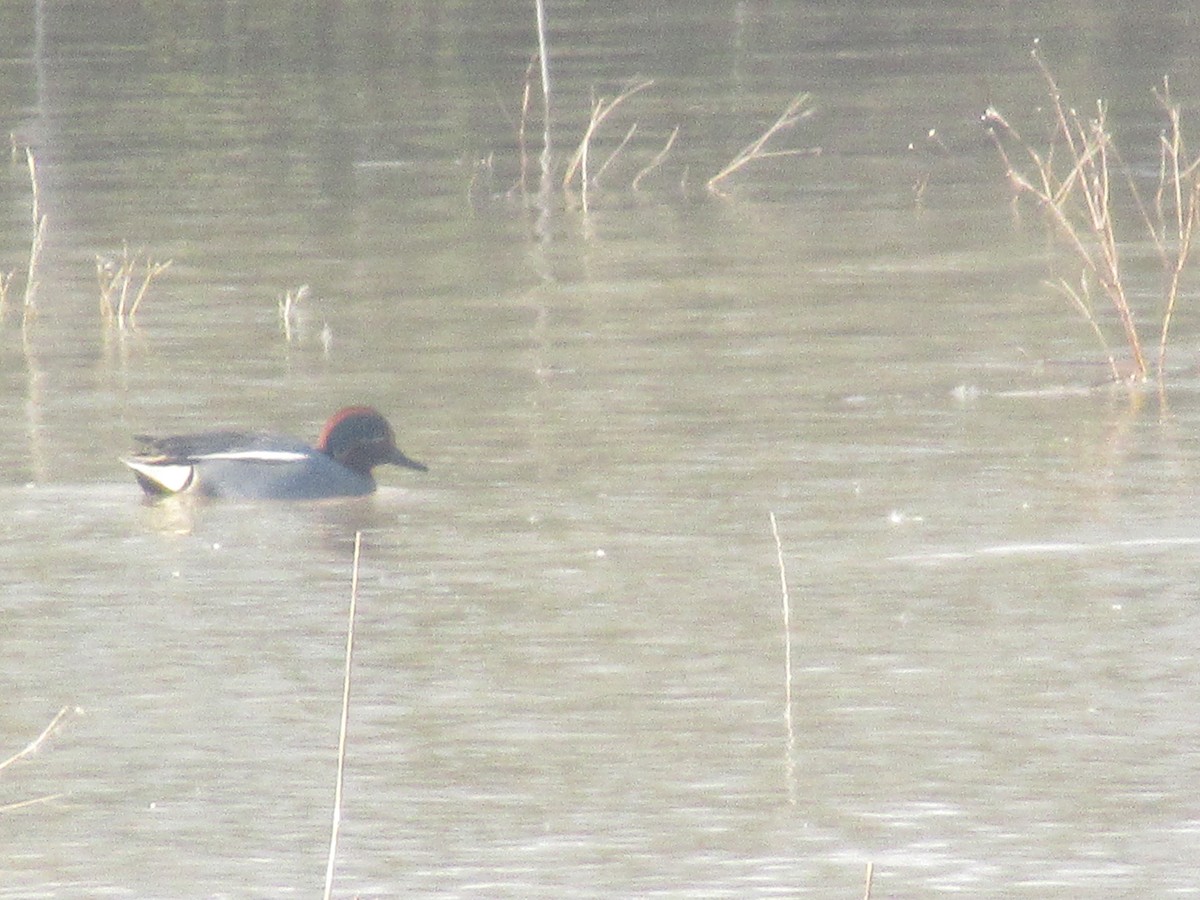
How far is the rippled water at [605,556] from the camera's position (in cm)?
734

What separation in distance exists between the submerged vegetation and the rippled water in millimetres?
268

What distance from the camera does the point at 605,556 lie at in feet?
33.6

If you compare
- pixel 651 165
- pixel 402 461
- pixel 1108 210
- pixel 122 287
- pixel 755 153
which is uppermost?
pixel 1108 210

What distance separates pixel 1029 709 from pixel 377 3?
31.5 metres

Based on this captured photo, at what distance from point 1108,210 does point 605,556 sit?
514 cm

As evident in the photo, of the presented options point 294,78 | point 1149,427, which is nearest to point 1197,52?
point 294,78

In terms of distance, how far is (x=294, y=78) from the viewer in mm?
30047

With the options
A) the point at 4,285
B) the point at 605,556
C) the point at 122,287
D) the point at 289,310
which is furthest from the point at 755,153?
the point at 605,556

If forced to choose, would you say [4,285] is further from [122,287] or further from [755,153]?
[755,153]

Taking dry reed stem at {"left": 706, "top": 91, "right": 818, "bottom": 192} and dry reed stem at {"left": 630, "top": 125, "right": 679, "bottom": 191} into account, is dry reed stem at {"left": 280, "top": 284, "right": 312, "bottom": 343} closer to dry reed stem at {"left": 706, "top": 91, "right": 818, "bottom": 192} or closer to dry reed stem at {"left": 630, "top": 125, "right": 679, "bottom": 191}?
dry reed stem at {"left": 706, "top": 91, "right": 818, "bottom": 192}

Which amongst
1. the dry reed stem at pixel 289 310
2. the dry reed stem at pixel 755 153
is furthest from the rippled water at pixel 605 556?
the dry reed stem at pixel 755 153

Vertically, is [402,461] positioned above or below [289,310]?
above

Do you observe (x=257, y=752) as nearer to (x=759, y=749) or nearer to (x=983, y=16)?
(x=759, y=749)

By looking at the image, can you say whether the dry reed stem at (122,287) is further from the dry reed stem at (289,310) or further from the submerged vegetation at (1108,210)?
the submerged vegetation at (1108,210)
